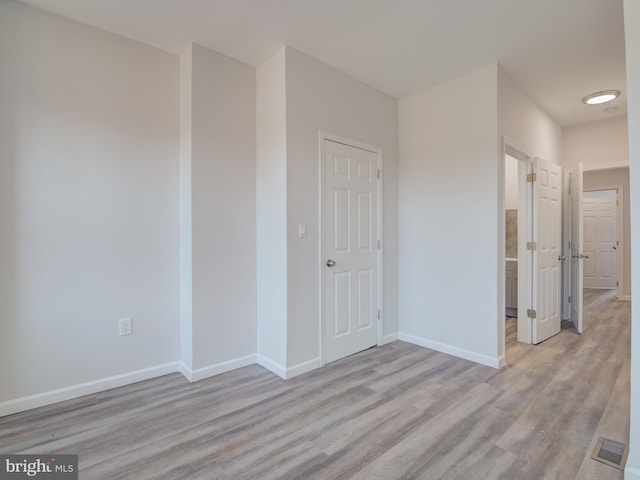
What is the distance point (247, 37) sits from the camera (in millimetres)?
2605

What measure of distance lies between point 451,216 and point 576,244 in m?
2.03

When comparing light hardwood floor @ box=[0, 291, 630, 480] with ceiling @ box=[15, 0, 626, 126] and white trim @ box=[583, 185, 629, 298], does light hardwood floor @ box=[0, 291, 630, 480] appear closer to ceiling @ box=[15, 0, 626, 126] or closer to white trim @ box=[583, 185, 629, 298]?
ceiling @ box=[15, 0, 626, 126]

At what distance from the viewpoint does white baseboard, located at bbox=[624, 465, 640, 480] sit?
156 cm

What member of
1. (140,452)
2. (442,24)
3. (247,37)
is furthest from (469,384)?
(247,37)

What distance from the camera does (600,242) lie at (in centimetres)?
725

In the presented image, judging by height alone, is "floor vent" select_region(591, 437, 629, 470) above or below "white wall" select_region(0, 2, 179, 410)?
below

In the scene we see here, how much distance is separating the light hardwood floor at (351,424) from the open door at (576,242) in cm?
113

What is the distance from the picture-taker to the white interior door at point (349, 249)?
3.05 metres

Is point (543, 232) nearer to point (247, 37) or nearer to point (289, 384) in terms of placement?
point (289, 384)

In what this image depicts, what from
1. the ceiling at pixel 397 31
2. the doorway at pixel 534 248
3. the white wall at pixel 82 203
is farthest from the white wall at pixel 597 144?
the white wall at pixel 82 203

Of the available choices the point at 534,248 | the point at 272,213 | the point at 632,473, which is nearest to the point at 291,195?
the point at 272,213

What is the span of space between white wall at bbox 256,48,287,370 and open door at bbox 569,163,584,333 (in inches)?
137

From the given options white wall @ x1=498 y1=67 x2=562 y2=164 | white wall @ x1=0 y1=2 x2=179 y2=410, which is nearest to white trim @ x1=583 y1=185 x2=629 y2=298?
white wall @ x1=498 y1=67 x2=562 y2=164
